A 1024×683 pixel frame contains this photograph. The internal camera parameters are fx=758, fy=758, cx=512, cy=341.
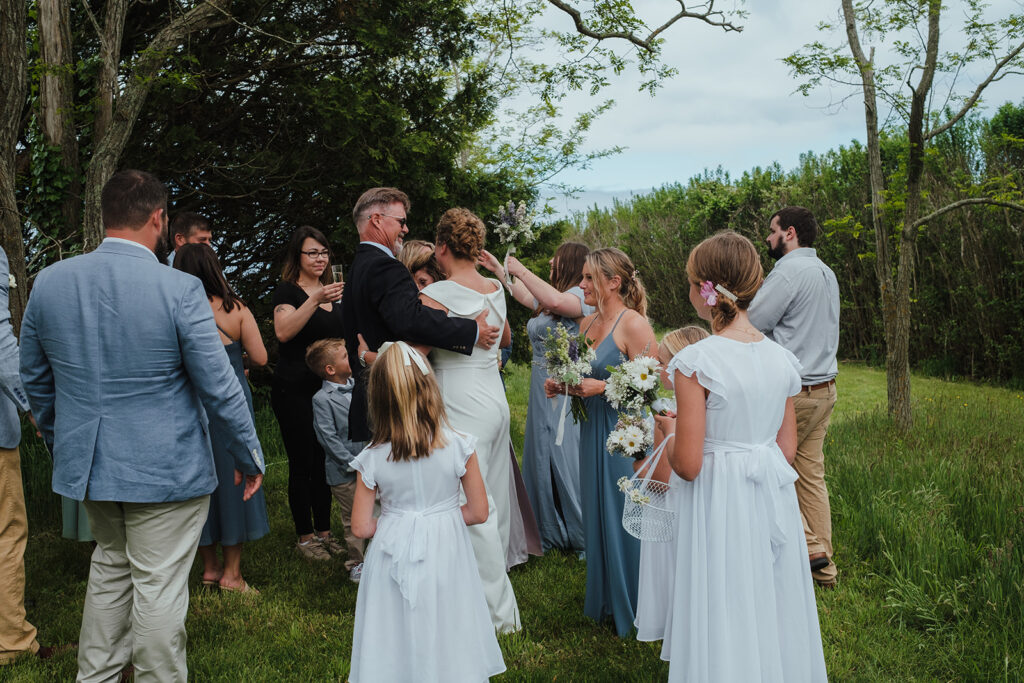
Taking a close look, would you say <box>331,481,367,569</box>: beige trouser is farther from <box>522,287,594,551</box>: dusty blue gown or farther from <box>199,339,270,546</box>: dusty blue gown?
<box>522,287,594,551</box>: dusty blue gown

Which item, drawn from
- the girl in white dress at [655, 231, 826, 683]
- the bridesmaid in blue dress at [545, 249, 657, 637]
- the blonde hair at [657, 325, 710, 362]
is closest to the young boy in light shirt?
the bridesmaid in blue dress at [545, 249, 657, 637]

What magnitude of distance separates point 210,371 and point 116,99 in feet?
17.4

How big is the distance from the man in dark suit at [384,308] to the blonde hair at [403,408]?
97 cm

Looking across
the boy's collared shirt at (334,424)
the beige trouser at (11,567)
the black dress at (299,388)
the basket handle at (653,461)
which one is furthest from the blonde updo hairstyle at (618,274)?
the beige trouser at (11,567)

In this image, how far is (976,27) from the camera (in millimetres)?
7484

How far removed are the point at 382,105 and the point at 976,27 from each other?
6.16m

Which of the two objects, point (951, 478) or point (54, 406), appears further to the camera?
point (951, 478)

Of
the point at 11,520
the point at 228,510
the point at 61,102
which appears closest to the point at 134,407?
the point at 11,520

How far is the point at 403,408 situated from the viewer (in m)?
3.10

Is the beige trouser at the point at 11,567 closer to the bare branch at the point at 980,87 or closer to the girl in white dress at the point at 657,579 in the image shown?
the girl in white dress at the point at 657,579

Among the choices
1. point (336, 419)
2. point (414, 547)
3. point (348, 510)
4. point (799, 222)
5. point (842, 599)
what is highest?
point (799, 222)

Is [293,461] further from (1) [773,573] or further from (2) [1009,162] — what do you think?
(2) [1009,162]

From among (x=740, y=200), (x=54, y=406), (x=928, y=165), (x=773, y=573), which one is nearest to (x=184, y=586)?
(x=54, y=406)

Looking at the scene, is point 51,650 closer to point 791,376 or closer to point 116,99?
point 791,376
